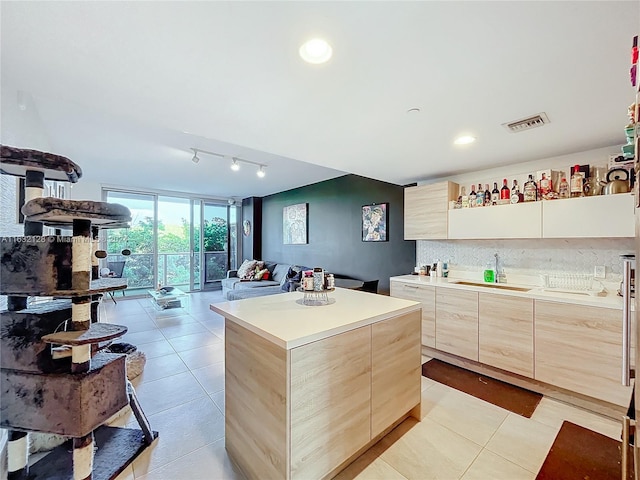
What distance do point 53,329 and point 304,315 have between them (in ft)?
4.18

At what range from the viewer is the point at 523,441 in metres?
1.78

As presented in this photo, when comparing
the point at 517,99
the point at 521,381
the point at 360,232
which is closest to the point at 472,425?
the point at 521,381

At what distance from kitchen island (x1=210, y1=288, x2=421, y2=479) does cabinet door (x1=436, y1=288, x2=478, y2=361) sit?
45.6 inches

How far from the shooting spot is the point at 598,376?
6.63 ft

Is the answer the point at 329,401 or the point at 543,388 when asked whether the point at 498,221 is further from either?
the point at 329,401

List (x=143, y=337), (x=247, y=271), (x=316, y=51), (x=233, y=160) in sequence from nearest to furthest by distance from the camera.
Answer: (x=316, y=51), (x=143, y=337), (x=233, y=160), (x=247, y=271)

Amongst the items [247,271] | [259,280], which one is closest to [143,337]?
[259,280]

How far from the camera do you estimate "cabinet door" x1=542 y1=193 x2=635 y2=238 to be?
2.10m

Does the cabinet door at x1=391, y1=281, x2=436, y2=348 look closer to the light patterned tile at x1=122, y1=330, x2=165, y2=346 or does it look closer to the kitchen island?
the kitchen island

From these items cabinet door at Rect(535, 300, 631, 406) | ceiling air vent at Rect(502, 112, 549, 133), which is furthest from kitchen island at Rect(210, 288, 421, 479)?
ceiling air vent at Rect(502, 112, 549, 133)

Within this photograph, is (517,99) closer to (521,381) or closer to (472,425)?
(472,425)

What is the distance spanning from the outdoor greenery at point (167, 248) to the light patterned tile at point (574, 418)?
A: 6846 millimetres

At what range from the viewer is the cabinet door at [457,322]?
268 centimetres

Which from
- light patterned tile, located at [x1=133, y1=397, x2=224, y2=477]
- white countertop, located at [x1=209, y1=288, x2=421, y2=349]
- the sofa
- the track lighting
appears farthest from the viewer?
the sofa
